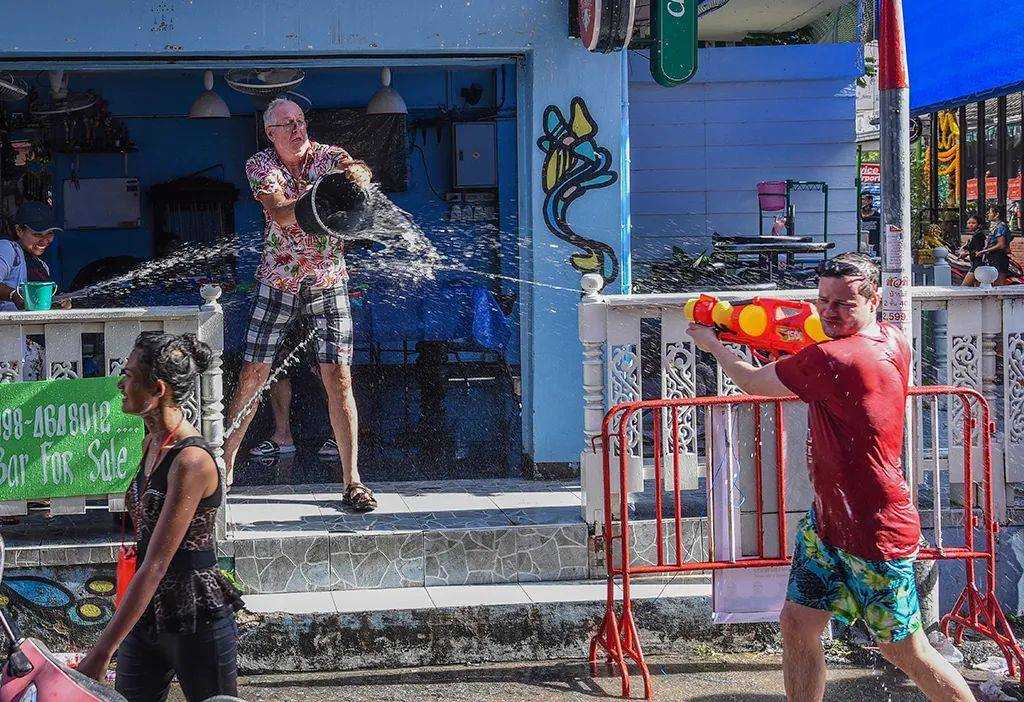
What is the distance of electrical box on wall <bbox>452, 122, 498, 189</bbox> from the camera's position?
13.5 m

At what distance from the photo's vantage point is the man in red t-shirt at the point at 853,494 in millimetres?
4809

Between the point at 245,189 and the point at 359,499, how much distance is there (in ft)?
24.0

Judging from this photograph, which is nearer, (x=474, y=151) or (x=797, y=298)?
(x=797, y=298)

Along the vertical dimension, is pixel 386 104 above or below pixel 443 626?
above

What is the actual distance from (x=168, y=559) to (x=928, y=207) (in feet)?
63.7

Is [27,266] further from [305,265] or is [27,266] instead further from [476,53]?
[476,53]

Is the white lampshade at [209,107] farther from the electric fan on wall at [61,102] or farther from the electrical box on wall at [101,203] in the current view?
the electrical box on wall at [101,203]

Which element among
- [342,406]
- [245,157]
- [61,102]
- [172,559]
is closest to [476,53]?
[342,406]

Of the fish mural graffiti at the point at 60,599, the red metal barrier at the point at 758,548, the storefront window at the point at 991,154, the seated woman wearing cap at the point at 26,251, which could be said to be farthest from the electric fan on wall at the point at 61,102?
the storefront window at the point at 991,154

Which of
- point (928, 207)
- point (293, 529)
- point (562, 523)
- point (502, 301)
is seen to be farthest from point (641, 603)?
point (928, 207)

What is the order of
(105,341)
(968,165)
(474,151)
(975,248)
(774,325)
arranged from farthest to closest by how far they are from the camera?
1. (968,165)
2. (975,248)
3. (474,151)
4. (105,341)
5. (774,325)

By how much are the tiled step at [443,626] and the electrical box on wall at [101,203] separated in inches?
321

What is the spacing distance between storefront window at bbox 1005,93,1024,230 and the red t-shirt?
46.2ft

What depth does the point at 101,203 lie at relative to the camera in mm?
14086
